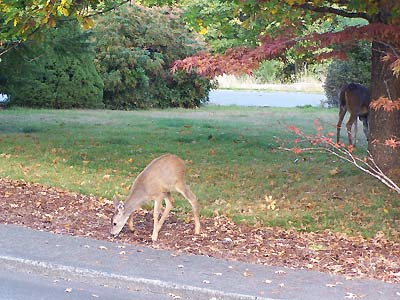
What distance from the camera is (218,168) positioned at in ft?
48.6

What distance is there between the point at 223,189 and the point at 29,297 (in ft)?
18.7

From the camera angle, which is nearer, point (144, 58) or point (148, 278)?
point (148, 278)

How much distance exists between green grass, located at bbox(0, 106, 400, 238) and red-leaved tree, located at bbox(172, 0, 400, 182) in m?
0.89

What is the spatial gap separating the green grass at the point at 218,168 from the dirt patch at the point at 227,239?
0.51m

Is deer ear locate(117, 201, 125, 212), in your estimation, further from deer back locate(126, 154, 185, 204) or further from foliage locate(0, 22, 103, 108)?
foliage locate(0, 22, 103, 108)

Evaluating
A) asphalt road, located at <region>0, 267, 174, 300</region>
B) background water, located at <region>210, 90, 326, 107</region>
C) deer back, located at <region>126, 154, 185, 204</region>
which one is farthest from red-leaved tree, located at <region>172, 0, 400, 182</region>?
background water, located at <region>210, 90, 326, 107</region>

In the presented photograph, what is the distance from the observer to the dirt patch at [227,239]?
883 cm

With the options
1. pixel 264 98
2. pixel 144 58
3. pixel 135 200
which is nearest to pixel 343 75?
pixel 144 58

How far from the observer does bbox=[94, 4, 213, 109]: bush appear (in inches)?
1188

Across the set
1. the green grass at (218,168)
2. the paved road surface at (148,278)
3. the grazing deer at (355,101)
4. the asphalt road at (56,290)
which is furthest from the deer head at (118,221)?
the grazing deer at (355,101)

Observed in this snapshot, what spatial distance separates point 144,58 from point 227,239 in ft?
68.9

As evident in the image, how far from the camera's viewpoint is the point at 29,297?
759 cm

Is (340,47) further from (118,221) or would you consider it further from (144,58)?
(144,58)

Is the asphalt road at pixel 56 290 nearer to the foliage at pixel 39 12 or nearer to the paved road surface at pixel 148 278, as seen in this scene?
the paved road surface at pixel 148 278
